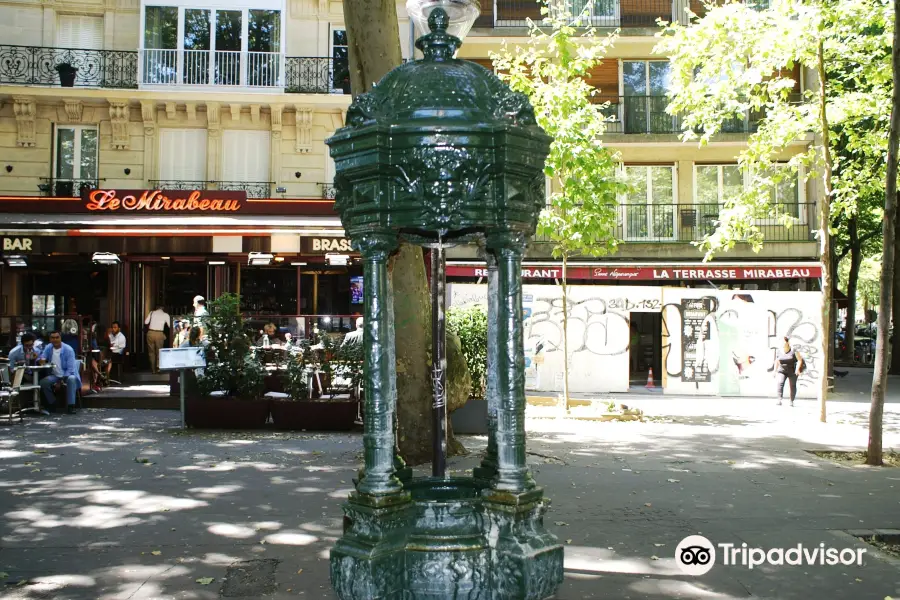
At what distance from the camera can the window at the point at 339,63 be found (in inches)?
810

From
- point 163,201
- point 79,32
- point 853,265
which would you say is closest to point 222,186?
point 163,201

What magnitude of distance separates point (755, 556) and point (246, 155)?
18.4 meters

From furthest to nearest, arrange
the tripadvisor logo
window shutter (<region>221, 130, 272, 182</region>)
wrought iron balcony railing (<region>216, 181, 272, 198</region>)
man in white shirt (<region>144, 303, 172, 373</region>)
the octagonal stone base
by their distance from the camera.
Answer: window shutter (<region>221, 130, 272, 182</region>) < wrought iron balcony railing (<region>216, 181, 272, 198</region>) < man in white shirt (<region>144, 303, 172, 373</region>) < the tripadvisor logo < the octagonal stone base

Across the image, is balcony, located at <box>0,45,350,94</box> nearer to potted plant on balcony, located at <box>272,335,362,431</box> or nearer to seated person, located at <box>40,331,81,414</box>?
seated person, located at <box>40,331,81,414</box>

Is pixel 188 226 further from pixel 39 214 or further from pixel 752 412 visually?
pixel 752 412

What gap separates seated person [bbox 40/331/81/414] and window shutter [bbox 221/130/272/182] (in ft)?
29.5

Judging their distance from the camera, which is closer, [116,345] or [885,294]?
[885,294]

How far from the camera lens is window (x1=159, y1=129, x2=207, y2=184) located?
800 inches

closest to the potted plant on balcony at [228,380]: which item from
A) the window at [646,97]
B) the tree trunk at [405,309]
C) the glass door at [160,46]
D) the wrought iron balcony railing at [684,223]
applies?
the tree trunk at [405,309]

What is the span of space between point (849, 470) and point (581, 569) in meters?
4.85

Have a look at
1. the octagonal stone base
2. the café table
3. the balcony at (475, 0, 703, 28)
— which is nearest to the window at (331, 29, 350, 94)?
the balcony at (475, 0, 703, 28)

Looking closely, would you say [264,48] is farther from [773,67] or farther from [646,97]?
[773,67]

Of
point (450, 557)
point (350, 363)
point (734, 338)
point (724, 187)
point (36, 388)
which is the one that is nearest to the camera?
point (450, 557)

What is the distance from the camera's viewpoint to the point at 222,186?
20250 mm
